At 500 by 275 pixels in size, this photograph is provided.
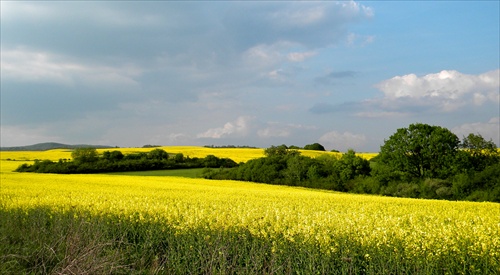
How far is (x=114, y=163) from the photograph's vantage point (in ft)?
195

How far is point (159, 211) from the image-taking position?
1197 cm

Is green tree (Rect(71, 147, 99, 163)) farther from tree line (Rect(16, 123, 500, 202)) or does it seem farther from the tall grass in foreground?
the tall grass in foreground

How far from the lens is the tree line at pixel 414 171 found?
3978 centimetres

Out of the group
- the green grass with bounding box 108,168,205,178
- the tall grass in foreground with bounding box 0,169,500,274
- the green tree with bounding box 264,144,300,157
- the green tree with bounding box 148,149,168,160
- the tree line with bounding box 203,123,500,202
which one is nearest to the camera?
the tall grass in foreground with bounding box 0,169,500,274

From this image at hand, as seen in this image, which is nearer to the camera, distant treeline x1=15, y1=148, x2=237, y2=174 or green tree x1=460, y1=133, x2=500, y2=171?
green tree x1=460, y1=133, x2=500, y2=171

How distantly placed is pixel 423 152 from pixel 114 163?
4264 cm

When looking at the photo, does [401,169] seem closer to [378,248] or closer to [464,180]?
[464,180]

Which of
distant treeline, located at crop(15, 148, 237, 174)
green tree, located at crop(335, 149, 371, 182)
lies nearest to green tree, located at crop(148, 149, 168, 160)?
distant treeline, located at crop(15, 148, 237, 174)

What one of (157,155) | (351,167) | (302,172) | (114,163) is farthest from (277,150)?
(114,163)

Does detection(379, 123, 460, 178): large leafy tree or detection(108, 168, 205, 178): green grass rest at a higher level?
detection(379, 123, 460, 178): large leafy tree

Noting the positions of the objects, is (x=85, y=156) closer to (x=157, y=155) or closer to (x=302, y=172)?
(x=157, y=155)

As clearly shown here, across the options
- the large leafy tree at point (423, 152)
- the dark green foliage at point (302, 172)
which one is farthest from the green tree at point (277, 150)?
the large leafy tree at point (423, 152)

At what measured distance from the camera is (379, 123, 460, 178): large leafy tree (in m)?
45.6

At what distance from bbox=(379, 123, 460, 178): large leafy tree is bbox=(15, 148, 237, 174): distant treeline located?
90.1ft
